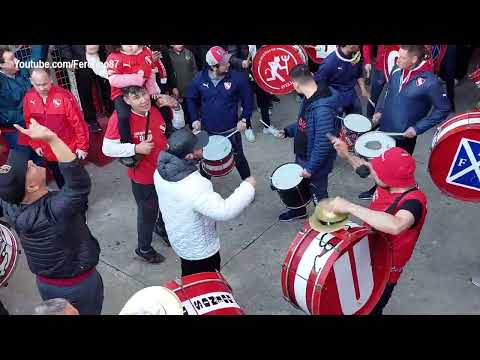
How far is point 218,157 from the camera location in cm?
530

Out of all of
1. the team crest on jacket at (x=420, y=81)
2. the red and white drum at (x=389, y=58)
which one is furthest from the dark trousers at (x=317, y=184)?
the red and white drum at (x=389, y=58)

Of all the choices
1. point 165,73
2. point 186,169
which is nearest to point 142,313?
point 186,169

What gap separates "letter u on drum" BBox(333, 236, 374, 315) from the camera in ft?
11.9

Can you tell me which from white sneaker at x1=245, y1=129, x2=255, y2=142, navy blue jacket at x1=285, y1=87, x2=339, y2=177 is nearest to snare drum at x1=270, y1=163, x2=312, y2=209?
navy blue jacket at x1=285, y1=87, x2=339, y2=177

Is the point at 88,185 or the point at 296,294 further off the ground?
the point at 88,185

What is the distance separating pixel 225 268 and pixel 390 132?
2.10 metres

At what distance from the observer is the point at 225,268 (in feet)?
16.7

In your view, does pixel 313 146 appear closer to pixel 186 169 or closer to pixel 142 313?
pixel 186 169

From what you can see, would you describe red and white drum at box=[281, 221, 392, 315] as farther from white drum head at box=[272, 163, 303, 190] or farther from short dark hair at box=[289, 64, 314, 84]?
short dark hair at box=[289, 64, 314, 84]

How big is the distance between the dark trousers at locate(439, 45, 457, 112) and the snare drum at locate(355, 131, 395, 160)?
2577 mm

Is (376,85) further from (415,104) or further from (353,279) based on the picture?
(353,279)

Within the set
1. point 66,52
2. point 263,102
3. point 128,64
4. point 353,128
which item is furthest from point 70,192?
point 263,102

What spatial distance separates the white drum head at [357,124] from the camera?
5.34 metres
